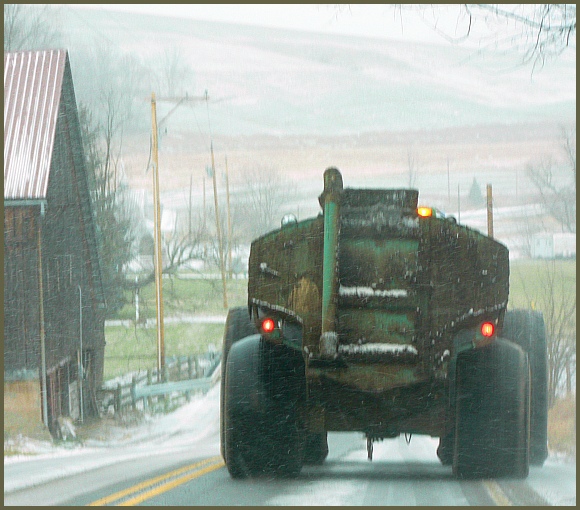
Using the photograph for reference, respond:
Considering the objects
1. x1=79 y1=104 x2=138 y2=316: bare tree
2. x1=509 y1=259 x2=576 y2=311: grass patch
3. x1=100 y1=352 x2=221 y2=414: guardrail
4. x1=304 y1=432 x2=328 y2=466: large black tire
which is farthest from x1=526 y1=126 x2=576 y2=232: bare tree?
x1=79 y1=104 x2=138 y2=316: bare tree

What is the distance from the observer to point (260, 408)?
7141 mm

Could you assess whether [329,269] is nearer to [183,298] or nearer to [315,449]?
[315,449]

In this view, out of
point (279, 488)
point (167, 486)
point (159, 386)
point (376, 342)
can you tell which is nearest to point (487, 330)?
point (376, 342)

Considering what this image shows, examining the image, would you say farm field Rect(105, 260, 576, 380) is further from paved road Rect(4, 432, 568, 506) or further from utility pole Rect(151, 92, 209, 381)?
paved road Rect(4, 432, 568, 506)

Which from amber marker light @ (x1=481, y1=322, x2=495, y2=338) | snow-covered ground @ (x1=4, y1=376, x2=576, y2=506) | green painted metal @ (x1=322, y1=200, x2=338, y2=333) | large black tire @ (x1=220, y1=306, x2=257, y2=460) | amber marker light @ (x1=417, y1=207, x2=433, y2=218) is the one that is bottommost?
snow-covered ground @ (x1=4, y1=376, x2=576, y2=506)

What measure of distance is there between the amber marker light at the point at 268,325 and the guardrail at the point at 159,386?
7977 mm

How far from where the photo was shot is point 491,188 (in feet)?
38.1

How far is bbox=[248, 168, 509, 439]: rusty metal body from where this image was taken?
6.58 metres

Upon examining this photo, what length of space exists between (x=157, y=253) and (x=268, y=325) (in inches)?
349

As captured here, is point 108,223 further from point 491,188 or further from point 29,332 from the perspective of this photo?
point 491,188

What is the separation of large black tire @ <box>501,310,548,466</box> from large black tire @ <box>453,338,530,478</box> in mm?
1280

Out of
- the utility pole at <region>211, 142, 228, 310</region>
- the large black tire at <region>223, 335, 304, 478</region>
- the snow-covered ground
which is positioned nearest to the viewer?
the large black tire at <region>223, 335, 304, 478</region>

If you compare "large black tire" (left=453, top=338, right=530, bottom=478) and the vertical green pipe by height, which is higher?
the vertical green pipe

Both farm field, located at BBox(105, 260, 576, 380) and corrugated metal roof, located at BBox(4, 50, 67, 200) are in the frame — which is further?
corrugated metal roof, located at BBox(4, 50, 67, 200)
